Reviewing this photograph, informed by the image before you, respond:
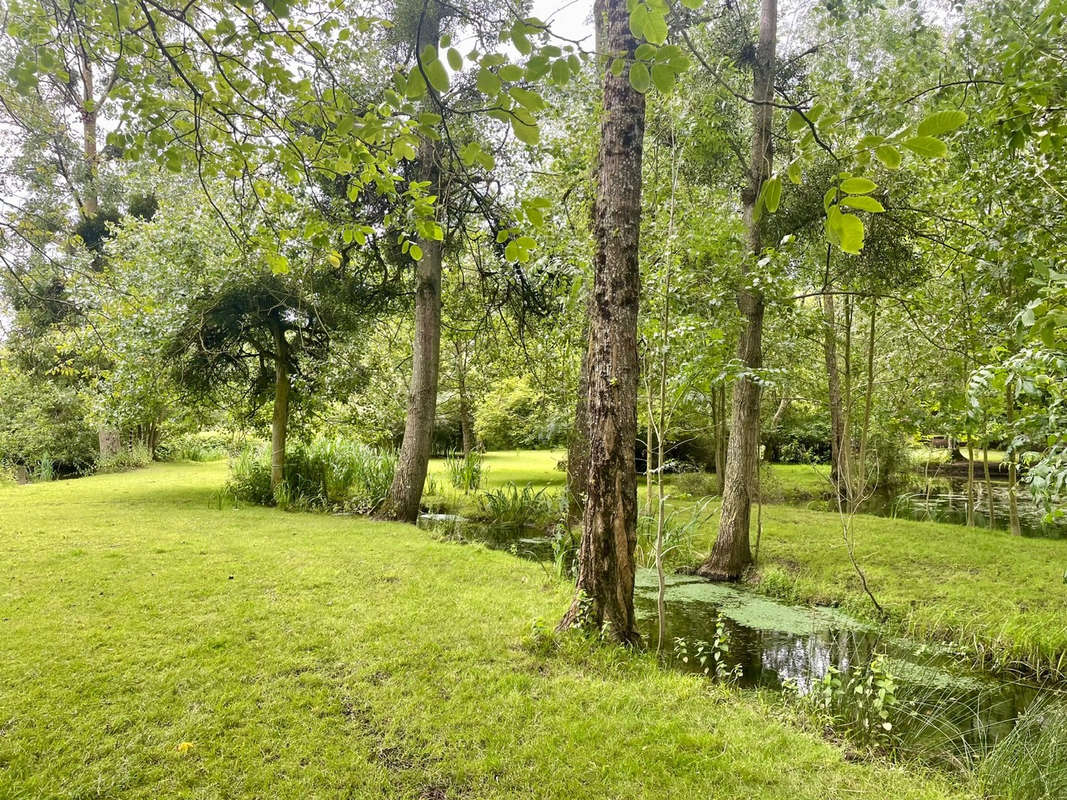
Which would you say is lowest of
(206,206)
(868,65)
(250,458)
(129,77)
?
(250,458)

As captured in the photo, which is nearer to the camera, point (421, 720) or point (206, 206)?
point (421, 720)

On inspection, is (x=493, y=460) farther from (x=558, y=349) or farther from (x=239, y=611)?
(x=239, y=611)

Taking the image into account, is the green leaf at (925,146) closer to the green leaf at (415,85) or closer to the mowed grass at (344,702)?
the green leaf at (415,85)

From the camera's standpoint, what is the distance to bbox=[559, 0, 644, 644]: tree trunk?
3.59 m

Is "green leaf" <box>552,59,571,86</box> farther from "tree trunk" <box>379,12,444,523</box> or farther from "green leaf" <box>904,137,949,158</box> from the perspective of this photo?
"tree trunk" <box>379,12,444,523</box>

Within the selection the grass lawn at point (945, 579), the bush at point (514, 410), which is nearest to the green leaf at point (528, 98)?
the grass lawn at point (945, 579)

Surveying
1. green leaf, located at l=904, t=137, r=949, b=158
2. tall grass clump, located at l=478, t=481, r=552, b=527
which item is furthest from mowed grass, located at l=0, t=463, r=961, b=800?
tall grass clump, located at l=478, t=481, r=552, b=527

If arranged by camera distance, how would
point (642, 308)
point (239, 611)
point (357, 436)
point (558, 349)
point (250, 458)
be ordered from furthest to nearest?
point (357, 436), point (250, 458), point (558, 349), point (642, 308), point (239, 611)

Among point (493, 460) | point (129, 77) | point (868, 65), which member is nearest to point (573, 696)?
point (129, 77)

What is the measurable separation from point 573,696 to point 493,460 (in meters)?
14.5

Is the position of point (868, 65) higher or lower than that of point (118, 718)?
higher

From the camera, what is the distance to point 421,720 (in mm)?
2715

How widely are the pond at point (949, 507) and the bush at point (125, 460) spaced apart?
1513cm

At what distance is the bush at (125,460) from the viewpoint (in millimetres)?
12711
